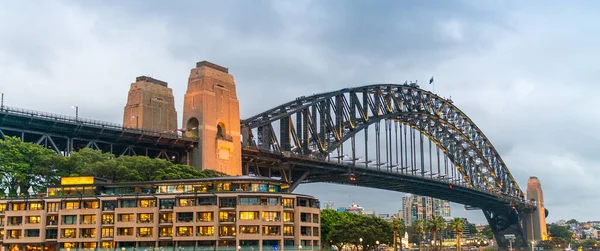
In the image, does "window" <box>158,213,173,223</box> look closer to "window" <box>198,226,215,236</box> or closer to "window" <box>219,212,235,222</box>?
"window" <box>198,226,215,236</box>

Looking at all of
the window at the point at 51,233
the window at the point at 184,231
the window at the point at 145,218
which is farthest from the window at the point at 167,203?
the window at the point at 51,233

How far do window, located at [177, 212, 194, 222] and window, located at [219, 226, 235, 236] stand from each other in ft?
15.1

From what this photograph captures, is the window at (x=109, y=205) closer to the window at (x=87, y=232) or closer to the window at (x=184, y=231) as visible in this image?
the window at (x=87, y=232)

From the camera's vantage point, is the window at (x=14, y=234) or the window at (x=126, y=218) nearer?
the window at (x=126, y=218)

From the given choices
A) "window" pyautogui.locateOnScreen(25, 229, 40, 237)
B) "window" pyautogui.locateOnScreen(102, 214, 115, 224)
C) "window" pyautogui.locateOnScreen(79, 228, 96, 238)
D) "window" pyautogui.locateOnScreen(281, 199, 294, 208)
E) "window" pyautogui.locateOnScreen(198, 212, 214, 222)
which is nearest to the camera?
"window" pyautogui.locateOnScreen(198, 212, 214, 222)

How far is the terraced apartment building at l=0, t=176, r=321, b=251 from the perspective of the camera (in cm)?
10331

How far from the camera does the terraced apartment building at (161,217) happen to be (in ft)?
339

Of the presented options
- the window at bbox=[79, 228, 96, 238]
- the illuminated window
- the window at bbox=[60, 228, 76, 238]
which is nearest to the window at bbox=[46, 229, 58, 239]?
the window at bbox=[60, 228, 76, 238]

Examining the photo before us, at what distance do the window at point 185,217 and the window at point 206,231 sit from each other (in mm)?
2080

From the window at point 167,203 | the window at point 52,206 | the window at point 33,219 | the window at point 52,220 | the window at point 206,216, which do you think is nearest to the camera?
the window at point 206,216

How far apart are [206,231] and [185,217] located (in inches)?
149

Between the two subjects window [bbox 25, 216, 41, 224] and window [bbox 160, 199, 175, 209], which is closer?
window [bbox 160, 199, 175, 209]

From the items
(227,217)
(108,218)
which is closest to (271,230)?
(227,217)

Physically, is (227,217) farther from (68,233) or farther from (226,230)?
(68,233)
